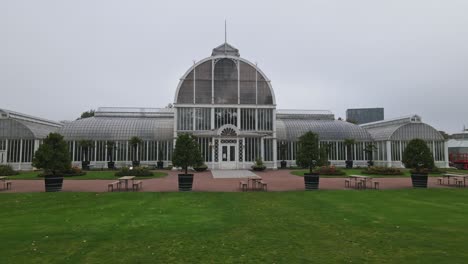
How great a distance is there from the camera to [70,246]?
7.96 metres

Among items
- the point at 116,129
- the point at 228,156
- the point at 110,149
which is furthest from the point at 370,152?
the point at 116,129

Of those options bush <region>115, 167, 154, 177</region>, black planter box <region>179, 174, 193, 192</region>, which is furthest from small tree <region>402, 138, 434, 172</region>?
bush <region>115, 167, 154, 177</region>

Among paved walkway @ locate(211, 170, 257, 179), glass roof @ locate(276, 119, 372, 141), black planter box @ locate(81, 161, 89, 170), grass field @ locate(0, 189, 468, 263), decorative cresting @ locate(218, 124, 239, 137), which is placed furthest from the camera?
glass roof @ locate(276, 119, 372, 141)

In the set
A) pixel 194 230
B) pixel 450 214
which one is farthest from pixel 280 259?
pixel 450 214

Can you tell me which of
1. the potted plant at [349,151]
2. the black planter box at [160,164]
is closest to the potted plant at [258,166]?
the black planter box at [160,164]

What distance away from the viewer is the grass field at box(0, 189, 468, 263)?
7.26 metres

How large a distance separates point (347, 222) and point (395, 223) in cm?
169

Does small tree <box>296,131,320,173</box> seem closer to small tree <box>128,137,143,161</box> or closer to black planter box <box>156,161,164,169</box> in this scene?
black planter box <box>156,161,164,169</box>

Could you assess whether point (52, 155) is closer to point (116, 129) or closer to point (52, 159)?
point (52, 159)

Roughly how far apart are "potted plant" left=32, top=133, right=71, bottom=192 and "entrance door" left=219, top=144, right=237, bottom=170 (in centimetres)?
2152

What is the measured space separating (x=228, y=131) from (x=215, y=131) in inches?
68.8

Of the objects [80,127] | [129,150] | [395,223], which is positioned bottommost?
[395,223]

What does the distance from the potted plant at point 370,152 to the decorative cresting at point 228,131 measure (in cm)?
2006

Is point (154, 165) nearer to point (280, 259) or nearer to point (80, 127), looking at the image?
point (80, 127)
